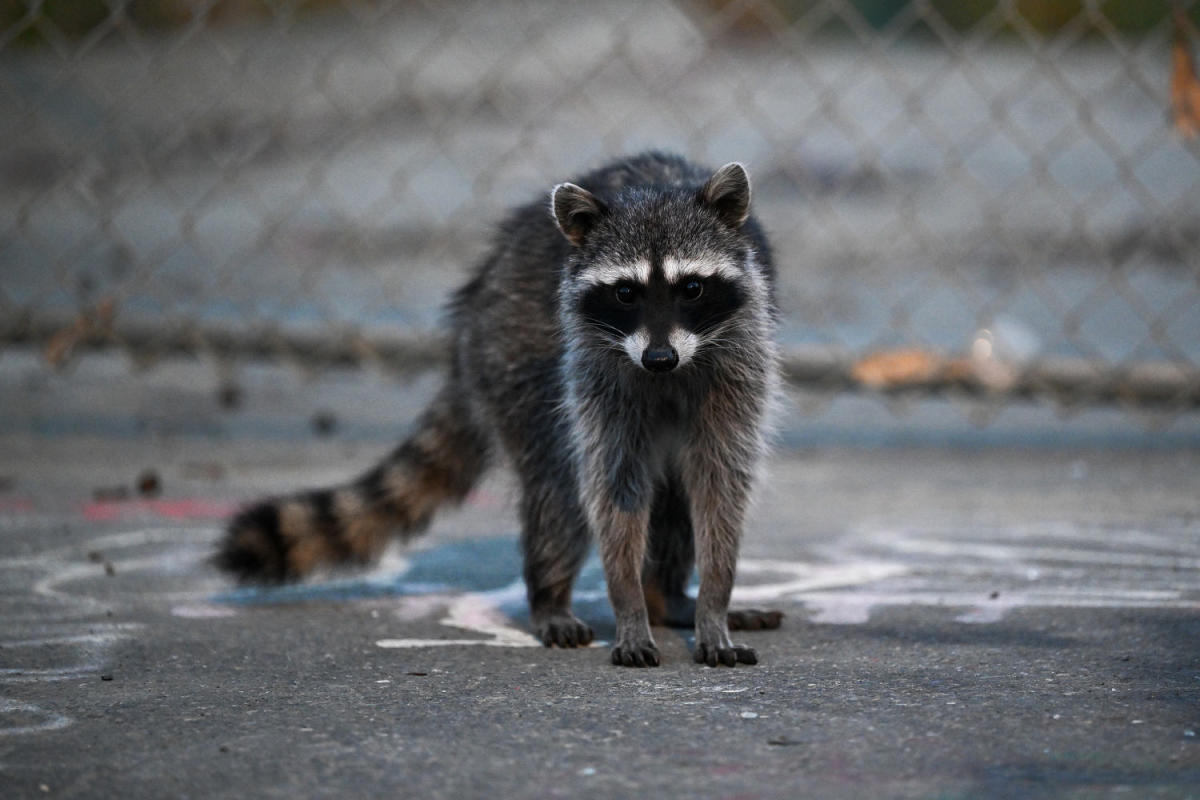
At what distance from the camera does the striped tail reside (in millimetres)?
4168

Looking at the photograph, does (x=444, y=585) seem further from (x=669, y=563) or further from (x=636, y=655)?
(x=636, y=655)

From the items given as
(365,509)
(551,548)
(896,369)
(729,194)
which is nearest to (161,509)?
(365,509)

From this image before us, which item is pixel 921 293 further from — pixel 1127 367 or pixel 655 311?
pixel 655 311

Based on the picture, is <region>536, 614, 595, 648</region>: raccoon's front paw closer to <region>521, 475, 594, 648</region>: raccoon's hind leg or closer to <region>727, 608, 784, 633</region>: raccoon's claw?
<region>521, 475, 594, 648</region>: raccoon's hind leg

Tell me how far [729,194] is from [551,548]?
100cm

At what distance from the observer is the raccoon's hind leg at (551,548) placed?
154 inches

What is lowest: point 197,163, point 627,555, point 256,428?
point 627,555

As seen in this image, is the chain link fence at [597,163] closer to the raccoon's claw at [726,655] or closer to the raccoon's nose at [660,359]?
the raccoon's nose at [660,359]

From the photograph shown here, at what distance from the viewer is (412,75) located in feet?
22.2

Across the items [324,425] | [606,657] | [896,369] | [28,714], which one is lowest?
[28,714]

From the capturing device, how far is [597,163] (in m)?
6.08

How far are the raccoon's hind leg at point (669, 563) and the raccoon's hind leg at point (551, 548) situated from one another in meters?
0.20

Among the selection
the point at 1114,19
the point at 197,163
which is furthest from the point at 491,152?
the point at 1114,19

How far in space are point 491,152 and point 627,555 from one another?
8647 mm
